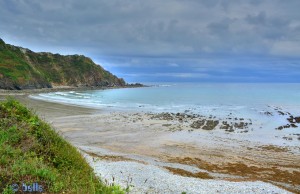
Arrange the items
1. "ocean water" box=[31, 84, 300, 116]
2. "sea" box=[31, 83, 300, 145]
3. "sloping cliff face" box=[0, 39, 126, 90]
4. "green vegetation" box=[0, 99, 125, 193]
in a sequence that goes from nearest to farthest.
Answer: "green vegetation" box=[0, 99, 125, 193], "sea" box=[31, 83, 300, 145], "ocean water" box=[31, 84, 300, 116], "sloping cliff face" box=[0, 39, 126, 90]

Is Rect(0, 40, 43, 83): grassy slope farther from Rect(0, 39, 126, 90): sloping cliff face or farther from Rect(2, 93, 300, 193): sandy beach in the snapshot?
Rect(2, 93, 300, 193): sandy beach

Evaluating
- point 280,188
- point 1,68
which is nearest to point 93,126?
point 280,188

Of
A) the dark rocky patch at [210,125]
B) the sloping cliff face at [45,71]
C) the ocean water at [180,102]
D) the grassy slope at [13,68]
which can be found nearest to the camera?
the dark rocky patch at [210,125]

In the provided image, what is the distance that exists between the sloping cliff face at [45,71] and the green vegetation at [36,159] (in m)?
96.9

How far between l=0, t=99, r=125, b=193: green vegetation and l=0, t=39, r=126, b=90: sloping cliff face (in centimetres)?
9694

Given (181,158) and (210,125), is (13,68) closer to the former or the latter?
(210,125)

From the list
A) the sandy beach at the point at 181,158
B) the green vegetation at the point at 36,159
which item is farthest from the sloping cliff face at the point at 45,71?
the green vegetation at the point at 36,159

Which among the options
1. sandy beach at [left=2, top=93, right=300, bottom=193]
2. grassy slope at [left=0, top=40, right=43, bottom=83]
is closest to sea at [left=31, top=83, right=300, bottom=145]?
sandy beach at [left=2, top=93, right=300, bottom=193]

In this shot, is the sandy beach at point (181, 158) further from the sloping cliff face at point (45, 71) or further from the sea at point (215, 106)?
the sloping cliff face at point (45, 71)

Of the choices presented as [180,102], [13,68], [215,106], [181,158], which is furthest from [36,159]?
[13,68]

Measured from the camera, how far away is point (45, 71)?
144 m

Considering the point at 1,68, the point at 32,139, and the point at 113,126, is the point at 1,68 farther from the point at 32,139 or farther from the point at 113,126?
the point at 32,139

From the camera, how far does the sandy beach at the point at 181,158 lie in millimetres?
13570

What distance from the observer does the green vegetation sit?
6.69m
